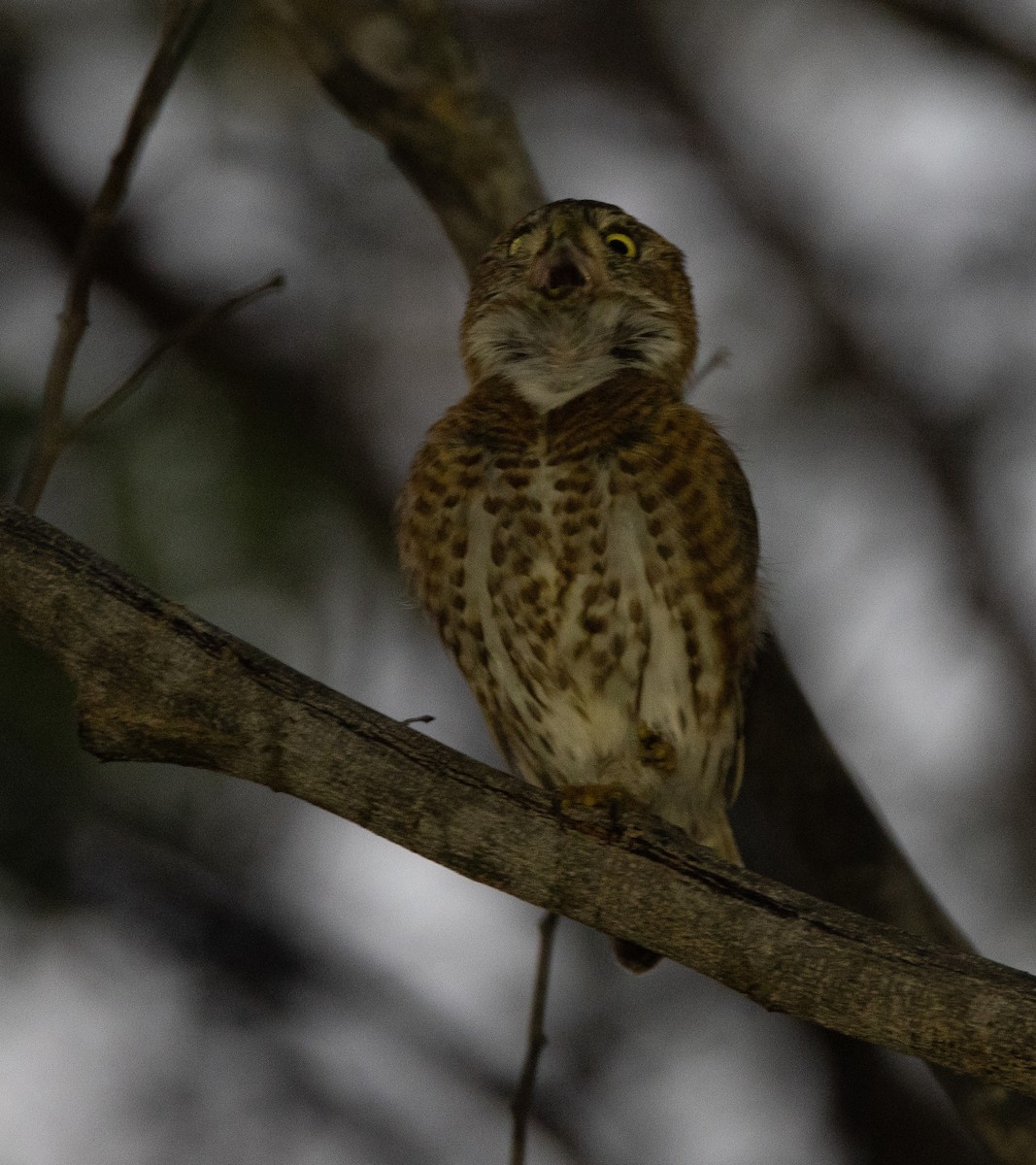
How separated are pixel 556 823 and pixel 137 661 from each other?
0.96 m

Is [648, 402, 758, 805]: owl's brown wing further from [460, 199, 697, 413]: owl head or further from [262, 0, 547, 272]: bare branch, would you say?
[262, 0, 547, 272]: bare branch

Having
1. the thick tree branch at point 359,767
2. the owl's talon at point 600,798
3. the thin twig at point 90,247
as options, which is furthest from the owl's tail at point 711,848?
the thin twig at point 90,247

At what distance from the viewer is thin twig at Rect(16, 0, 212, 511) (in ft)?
12.5

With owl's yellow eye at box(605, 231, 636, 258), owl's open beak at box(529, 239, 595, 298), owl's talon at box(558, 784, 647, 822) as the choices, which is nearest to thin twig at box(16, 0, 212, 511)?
owl's open beak at box(529, 239, 595, 298)

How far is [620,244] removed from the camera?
5.39 metres

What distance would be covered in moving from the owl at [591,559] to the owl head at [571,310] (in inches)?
0.4

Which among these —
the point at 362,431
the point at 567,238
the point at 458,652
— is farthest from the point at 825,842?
the point at 362,431

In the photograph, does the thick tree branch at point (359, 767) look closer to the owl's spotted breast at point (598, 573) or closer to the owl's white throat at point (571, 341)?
the owl's spotted breast at point (598, 573)

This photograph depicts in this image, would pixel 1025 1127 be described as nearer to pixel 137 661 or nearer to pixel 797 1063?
pixel 797 1063

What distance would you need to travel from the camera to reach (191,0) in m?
4.28

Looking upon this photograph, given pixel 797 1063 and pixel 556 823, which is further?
pixel 797 1063

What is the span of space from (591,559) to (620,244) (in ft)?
4.76

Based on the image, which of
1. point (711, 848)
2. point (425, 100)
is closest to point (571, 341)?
point (425, 100)

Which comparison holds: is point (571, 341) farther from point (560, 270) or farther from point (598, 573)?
point (598, 573)
